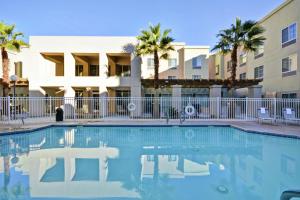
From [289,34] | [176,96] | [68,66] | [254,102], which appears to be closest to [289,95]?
[254,102]

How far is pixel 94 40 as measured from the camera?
20344 mm

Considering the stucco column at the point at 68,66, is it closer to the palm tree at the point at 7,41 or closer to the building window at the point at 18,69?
the palm tree at the point at 7,41

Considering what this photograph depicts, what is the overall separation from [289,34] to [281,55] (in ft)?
6.61

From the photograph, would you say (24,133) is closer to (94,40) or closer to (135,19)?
(94,40)

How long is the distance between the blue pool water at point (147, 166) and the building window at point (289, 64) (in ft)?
35.8

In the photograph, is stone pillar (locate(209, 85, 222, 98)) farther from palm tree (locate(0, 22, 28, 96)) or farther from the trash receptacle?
palm tree (locate(0, 22, 28, 96))

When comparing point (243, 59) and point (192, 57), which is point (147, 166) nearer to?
point (192, 57)

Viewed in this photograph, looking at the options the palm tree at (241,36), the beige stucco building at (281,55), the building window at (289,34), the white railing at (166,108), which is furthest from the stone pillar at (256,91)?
the building window at (289,34)

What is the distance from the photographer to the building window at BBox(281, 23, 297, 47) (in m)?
19.8

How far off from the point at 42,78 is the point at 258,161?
18.7m

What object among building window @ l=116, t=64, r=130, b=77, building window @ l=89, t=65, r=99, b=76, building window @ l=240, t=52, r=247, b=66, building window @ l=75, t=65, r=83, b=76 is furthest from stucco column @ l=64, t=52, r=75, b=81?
building window @ l=240, t=52, r=247, b=66

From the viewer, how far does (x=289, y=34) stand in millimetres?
20578

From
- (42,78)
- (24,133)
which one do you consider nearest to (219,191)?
(24,133)

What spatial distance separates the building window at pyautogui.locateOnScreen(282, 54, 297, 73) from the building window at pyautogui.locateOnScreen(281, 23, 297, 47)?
1324mm
